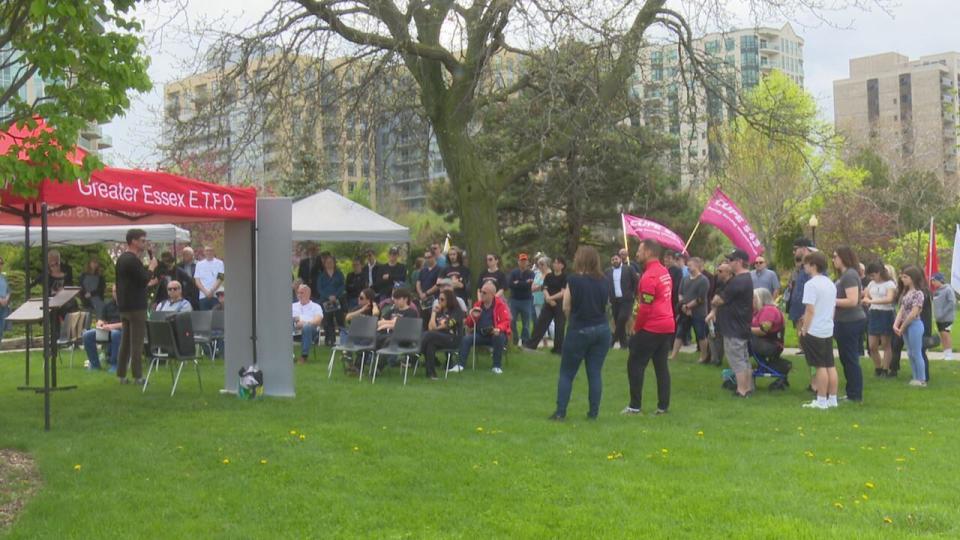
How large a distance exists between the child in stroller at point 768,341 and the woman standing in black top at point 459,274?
5.06 metres

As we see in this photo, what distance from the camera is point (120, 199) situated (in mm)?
9430

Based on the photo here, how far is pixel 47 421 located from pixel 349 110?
846cm

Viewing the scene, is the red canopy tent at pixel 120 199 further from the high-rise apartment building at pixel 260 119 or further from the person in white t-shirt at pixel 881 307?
the person in white t-shirt at pixel 881 307

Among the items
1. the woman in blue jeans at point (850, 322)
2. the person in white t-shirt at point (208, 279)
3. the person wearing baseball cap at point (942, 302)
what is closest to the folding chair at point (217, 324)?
the person in white t-shirt at point (208, 279)

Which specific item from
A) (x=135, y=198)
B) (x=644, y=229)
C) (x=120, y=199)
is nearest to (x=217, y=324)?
(x=135, y=198)

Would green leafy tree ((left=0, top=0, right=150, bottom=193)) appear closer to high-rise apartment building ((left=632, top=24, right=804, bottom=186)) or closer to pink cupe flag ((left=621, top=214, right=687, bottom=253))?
high-rise apartment building ((left=632, top=24, right=804, bottom=186))

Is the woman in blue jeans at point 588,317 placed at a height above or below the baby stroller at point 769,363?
above

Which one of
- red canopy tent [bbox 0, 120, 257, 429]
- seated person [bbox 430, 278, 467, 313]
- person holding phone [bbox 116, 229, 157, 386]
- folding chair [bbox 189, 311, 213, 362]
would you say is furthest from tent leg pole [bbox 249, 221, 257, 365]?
folding chair [bbox 189, 311, 213, 362]

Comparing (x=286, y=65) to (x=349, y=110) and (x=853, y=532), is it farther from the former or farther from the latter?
(x=853, y=532)

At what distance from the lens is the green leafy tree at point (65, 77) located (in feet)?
23.7

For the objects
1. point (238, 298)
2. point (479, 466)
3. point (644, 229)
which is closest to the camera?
point (479, 466)

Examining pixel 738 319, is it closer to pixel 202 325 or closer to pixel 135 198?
pixel 135 198

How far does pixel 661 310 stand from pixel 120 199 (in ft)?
18.1

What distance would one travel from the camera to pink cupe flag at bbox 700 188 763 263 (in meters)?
15.2
